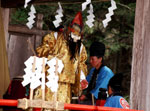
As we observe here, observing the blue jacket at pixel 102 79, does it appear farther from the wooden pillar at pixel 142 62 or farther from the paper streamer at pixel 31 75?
the paper streamer at pixel 31 75

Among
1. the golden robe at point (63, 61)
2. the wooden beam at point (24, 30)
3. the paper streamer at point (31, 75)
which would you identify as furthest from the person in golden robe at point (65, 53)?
the paper streamer at point (31, 75)

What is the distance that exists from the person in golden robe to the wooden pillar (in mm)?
1843

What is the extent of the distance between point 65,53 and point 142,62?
2.05 meters

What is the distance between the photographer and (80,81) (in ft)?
20.2

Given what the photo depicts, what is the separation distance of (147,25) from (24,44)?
174 inches

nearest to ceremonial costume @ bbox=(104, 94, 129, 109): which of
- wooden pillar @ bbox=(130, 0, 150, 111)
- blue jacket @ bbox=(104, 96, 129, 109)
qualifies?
blue jacket @ bbox=(104, 96, 129, 109)

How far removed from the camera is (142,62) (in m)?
4.24

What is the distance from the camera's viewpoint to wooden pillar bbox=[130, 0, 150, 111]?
4.20 meters

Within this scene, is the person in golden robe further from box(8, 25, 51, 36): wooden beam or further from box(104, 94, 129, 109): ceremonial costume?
box(8, 25, 51, 36): wooden beam

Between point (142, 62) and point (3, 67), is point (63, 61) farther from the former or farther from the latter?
point (142, 62)

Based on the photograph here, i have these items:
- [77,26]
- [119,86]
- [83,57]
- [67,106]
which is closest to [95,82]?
[83,57]

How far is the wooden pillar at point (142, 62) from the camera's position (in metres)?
4.20

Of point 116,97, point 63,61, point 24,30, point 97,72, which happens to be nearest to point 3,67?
point 63,61

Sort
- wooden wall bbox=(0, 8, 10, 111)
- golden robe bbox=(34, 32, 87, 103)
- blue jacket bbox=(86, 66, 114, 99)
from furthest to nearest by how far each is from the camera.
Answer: blue jacket bbox=(86, 66, 114, 99), wooden wall bbox=(0, 8, 10, 111), golden robe bbox=(34, 32, 87, 103)
